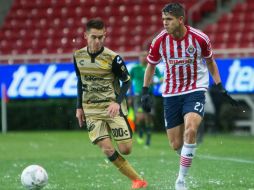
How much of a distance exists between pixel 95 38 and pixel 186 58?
1.10 meters

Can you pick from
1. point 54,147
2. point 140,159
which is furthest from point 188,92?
point 54,147

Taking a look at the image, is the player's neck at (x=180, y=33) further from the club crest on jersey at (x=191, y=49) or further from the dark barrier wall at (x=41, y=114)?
the dark barrier wall at (x=41, y=114)

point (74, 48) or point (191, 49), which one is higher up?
point (191, 49)

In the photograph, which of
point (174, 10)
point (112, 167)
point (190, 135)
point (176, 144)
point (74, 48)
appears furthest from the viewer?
point (74, 48)

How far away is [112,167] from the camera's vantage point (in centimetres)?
1327

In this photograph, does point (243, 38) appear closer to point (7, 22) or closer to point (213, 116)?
point (213, 116)

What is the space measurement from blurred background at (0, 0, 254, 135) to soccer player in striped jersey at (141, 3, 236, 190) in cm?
984

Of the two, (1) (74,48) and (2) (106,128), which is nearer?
(2) (106,128)

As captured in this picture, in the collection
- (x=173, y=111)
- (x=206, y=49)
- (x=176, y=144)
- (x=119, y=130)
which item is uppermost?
(x=206, y=49)

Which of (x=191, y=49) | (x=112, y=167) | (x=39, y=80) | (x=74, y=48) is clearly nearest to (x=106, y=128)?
(x=191, y=49)

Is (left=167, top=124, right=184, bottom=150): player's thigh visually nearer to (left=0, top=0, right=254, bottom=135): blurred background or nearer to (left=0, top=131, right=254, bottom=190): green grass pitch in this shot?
(left=0, top=131, right=254, bottom=190): green grass pitch

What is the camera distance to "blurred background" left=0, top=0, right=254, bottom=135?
2241 cm

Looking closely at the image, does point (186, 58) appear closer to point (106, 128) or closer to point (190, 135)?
point (190, 135)

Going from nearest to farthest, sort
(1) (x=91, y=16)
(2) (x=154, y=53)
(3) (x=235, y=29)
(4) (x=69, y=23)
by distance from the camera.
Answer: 1. (2) (x=154, y=53)
2. (3) (x=235, y=29)
3. (1) (x=91, y=16)
4. (4) (x=69, y=23)
